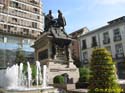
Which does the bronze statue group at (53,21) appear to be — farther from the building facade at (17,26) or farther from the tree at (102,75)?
the building facade at (17,26)

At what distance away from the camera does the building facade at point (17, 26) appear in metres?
49.7

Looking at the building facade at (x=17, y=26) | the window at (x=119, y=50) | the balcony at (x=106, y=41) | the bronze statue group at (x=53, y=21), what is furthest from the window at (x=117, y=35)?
the building facade at (x=17, y=26)

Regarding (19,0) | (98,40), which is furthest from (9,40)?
(98,40)

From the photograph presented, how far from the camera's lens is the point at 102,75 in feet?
35.2

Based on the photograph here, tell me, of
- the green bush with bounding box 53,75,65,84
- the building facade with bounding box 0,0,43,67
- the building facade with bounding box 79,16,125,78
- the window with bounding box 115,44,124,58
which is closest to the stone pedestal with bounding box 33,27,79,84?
the green bush with bounding box 53,75,65,84

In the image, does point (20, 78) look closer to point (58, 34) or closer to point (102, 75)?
point (58, 34)

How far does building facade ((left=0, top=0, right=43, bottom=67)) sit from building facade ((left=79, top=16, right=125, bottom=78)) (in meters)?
14.7

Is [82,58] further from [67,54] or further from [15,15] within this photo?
[67,54]

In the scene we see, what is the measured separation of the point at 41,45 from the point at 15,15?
33.2 metres

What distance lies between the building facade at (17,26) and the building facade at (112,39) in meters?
14.7

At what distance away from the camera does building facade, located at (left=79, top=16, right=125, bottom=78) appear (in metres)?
39.8

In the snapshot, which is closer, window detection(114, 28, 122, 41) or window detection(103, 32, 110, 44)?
window detection(114, 28, 122, 41)

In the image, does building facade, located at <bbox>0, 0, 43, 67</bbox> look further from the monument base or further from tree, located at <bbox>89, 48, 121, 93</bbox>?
tree, located at <bbox>89, 48, 121, 93</bbox>

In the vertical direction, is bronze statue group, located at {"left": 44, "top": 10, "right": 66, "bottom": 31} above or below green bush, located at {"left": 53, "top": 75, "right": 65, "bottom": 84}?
above
